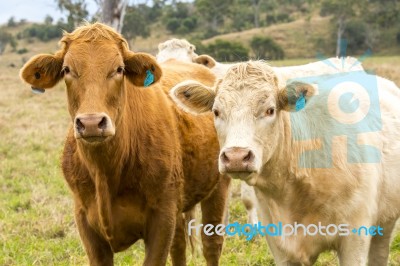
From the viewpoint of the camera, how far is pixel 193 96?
158 inches

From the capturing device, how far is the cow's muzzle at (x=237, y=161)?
323 centimetres

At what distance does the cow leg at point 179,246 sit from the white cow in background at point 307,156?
152cm

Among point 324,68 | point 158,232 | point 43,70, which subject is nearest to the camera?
point 43,70

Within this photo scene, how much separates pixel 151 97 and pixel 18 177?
5150 millimetres

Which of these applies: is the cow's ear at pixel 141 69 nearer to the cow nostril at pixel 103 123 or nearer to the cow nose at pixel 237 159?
the cow nostril at pixel 103 123

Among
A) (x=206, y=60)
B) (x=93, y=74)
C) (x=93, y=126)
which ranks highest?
(x=206, y=60)

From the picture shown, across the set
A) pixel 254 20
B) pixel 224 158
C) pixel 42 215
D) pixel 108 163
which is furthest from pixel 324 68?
pixel 254 20

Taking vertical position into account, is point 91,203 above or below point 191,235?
above

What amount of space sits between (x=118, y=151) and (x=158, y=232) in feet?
2.20

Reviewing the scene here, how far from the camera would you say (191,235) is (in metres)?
5.96

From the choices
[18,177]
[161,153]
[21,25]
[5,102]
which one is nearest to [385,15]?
[5,102]

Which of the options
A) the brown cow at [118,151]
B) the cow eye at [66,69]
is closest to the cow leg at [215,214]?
the brown cow at [118,151]

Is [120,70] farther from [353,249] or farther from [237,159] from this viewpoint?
[353,249]

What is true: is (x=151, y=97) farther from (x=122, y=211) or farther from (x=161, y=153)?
(x=122, y=211)
